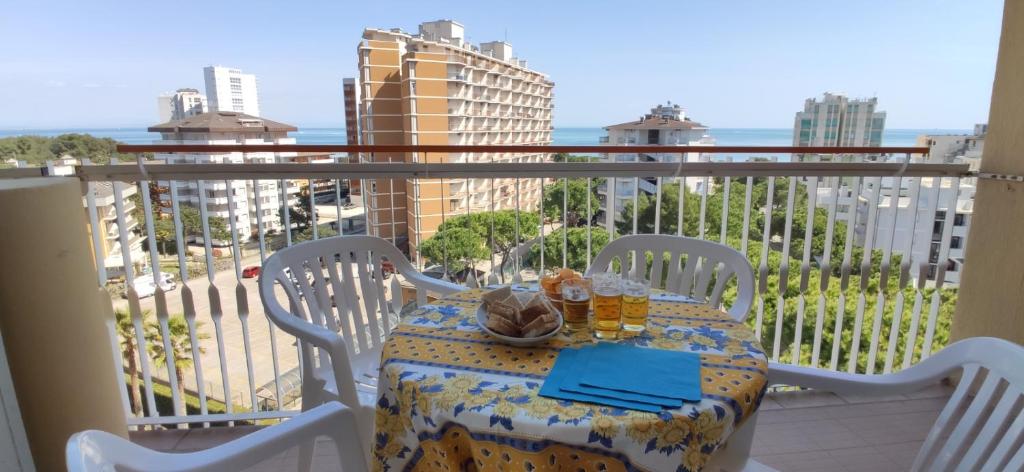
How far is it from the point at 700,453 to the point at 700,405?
8 cm

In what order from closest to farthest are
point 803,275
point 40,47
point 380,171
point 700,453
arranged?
point 700,453
point 380,171
point 803,275
point 40,47

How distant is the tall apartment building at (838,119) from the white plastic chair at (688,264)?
239 centimetres

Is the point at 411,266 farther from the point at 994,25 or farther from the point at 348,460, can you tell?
the point at 994,25

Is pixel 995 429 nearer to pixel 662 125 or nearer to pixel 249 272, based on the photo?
pixel 249 272

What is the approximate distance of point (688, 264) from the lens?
1.82m

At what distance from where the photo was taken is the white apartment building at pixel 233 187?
86.7 inches

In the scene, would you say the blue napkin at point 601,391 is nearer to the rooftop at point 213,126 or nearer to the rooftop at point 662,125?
the rooftop at point 213,126

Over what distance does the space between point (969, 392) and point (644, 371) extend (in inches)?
27.1

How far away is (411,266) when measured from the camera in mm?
1952

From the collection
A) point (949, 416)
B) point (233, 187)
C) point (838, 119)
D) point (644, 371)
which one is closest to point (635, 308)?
point (644, 371)

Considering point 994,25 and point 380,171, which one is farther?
point 994,25

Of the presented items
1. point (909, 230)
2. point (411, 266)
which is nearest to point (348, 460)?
point (411, 266)

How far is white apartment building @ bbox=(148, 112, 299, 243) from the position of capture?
7.22ft

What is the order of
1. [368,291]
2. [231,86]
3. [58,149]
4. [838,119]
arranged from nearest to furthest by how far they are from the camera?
1. [368,291]
2. [58,149]
3. [838,119]
4. [231,86]
